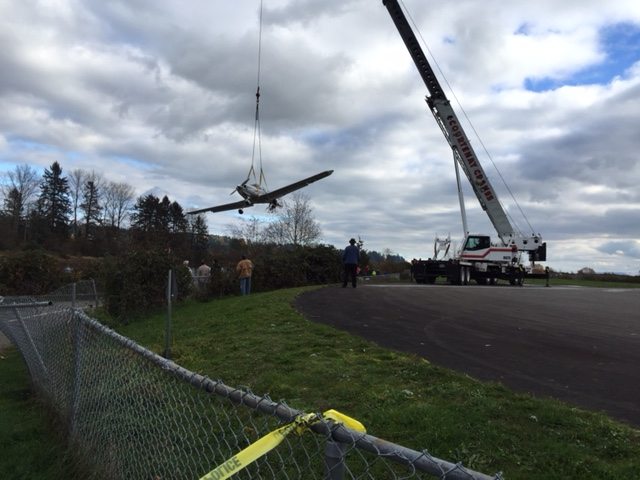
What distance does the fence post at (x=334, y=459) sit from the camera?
1.85 meters

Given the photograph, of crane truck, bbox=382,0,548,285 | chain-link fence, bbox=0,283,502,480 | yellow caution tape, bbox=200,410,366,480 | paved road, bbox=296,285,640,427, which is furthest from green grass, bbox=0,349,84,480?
crane truck, bbox=382,0,548,285

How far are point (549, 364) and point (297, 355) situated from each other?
345cm

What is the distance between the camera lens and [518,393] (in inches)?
231

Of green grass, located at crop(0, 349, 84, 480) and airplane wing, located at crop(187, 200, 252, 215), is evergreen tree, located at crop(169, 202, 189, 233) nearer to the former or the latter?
airplane wing, located at crop(187, 200, 252, 215)

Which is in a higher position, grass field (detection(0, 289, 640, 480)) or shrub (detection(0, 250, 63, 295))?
shrub (detection(0, 250, 63, 295))

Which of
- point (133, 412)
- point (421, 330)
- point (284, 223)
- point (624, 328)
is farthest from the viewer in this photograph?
point (284, 223)

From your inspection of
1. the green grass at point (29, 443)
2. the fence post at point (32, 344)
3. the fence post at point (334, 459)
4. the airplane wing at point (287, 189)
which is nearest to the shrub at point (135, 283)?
the airplane wing at point (287, 189)

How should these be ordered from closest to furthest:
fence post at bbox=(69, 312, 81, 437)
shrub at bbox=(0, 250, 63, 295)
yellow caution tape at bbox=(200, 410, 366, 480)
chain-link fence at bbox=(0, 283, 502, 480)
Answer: yellow caution tape at bbox=(200, 410, 366, 480) < chain-link fence at bbox=(0, 283, 502, 480) < fence post at bbox=(69, 312, 81, 437) < shrub at bbox=(0, 250, 63, 295)

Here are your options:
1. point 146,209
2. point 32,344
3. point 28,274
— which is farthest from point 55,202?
point 32,344

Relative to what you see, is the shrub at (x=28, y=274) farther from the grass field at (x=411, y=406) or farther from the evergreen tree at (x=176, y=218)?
the evergreen tree at (x=176, y=218)

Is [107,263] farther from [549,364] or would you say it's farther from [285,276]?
[549,364]

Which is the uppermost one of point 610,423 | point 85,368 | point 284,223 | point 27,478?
point 284,223

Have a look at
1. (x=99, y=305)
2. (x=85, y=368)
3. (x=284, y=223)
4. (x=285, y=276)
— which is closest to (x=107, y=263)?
(x=99, y=305)

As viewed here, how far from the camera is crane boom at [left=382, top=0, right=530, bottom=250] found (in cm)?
2656
